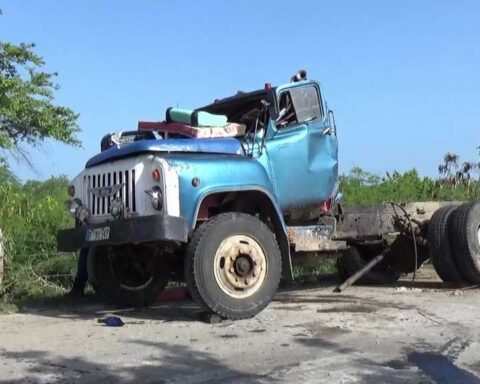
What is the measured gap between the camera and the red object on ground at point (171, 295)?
8.78 meters

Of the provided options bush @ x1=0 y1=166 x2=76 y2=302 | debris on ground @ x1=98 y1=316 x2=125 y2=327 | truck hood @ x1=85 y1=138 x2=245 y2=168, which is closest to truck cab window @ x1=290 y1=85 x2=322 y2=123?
truck hood @ x1=85 y1=138 x2=245 y2=168

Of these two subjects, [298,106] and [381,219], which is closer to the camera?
[298,106]

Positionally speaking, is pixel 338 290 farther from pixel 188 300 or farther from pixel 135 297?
pixel 135 297

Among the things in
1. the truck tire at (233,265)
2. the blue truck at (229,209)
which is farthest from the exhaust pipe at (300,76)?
the truck tire at (233,265)

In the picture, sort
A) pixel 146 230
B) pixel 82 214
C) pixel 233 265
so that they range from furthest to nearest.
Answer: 1. pixel 82 214
2. pixel 233 265
3. pixel 146 230

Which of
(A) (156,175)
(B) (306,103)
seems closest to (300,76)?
(B) (306,103)

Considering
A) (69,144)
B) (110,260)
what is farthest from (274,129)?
(69,144)

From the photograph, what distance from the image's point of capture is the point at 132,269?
8.38 metres

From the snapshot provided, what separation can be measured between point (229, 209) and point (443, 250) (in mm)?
3444

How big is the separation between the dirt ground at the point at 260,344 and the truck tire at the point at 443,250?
83cm

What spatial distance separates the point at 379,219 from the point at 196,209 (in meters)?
3.61

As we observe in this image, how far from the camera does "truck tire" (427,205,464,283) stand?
935 centimetres

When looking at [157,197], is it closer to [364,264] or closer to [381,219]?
[381,219]

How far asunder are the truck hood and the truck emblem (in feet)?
0.99
